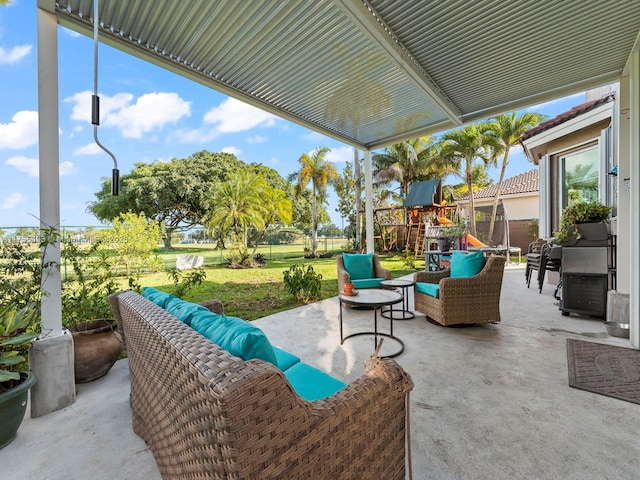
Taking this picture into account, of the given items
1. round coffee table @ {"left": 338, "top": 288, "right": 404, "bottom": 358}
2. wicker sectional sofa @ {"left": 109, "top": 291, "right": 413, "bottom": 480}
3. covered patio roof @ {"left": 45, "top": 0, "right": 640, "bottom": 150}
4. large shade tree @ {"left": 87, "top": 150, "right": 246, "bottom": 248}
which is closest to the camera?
wicker sectional sofa @ {"left": 109, "top": 291, "right": 413, "bottom": 480}

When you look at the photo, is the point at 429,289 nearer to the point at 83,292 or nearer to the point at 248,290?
the point at 83,292

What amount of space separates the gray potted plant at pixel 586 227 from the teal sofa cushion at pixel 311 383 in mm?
4302

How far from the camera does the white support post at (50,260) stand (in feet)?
7.06

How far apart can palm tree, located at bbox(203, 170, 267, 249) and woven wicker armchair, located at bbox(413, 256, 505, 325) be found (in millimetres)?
8713

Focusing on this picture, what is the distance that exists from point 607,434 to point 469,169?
1441 centimetres

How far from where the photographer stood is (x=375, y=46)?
2.88 m

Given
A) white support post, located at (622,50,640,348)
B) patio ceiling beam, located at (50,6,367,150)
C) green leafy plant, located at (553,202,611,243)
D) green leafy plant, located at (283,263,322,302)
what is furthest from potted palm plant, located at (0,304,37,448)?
green leafy plant, located at (553,202,611,243)

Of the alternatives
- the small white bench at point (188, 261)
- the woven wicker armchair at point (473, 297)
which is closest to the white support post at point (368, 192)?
the woven wicker armchair at point (473, 297)

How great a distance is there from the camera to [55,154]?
2.26 m

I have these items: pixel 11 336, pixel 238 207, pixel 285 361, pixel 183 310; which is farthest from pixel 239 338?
pixel 238 207

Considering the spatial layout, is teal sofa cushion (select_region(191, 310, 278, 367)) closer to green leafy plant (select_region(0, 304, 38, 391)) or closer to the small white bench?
green leafy plant (select_region(0, 304, 38, 391))

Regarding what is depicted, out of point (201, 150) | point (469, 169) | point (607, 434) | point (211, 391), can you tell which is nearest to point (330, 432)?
point (211, 391)

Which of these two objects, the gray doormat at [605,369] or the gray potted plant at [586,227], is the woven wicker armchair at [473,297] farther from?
the gray potted plant at [586,227]

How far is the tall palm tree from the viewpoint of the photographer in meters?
13.4
